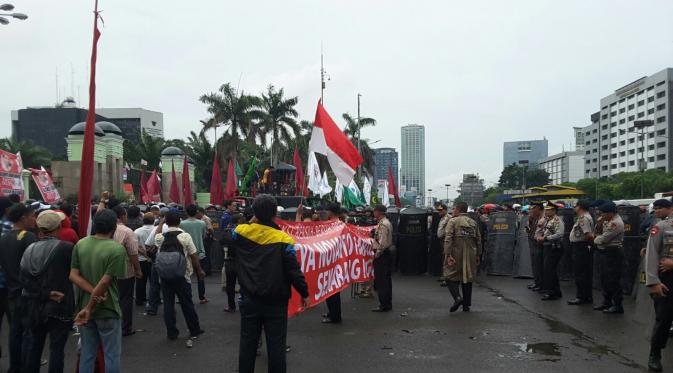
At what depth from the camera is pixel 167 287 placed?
25.3ft

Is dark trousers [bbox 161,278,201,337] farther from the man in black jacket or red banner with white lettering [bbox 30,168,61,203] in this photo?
red banner with white lettering [bbox 30,168,61,203]

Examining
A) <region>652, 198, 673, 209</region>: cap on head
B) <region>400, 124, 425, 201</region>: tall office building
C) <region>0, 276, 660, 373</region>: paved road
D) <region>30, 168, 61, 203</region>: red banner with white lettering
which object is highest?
<region>400, 124, 425, 201</region>: tall office building

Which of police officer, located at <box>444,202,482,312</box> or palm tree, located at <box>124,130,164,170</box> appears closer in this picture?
police officer, located at <box>444,202,482,312</box>

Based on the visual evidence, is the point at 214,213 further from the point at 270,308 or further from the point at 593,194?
the point at 593,194

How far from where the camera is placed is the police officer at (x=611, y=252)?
9398 mm

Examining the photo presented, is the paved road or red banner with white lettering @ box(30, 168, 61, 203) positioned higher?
red banner with white lettering @ box(30, 168, 61, 203)

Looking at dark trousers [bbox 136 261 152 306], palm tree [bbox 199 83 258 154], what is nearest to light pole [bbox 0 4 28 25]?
dark trousers [bbox 136 261 152 306]

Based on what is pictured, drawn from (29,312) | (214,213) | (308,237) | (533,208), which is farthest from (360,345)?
(214,213)

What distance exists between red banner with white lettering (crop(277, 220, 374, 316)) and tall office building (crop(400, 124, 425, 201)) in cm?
14965

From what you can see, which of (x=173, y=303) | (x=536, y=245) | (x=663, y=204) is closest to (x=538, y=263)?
(x=536, y=245)

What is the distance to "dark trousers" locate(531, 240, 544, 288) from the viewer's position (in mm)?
11852

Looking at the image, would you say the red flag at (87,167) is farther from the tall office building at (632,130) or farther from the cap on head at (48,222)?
the tall office building at (632,130)

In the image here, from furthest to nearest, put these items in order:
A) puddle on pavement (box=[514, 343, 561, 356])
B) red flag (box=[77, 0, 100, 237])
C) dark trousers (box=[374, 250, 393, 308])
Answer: dark trousers (box=[374, 250, 393, 308]), puddle on pavement (box=[514, 343, 561, 356]), red flag (box=[77, 0, 100, 237])

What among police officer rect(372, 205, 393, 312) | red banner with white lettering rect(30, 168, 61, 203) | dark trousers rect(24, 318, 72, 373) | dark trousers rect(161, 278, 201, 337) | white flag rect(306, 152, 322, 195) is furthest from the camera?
white flag rect(306, 152, 322, 195)
